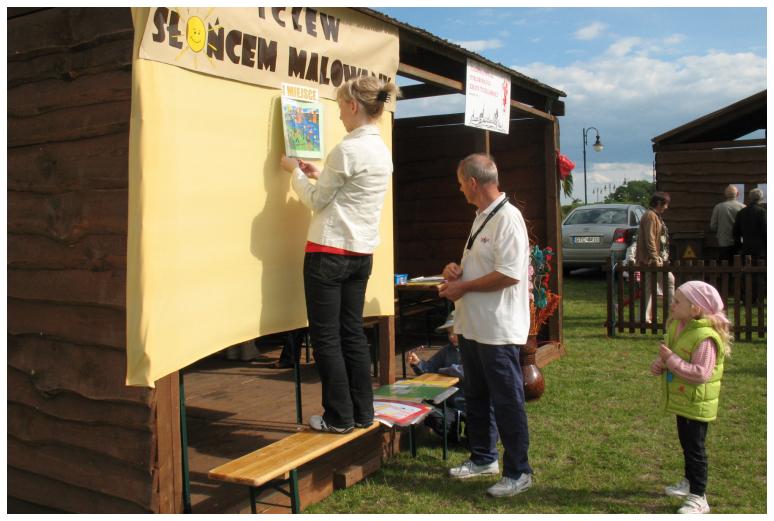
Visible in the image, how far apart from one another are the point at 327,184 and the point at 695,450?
91.3 inches

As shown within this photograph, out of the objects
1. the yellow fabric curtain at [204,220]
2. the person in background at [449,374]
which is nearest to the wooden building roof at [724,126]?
the person in background at [449,374]

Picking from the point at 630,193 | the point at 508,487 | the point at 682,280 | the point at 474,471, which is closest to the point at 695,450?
the point at 508,487

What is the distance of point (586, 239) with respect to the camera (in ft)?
58.4

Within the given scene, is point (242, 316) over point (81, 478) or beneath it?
over

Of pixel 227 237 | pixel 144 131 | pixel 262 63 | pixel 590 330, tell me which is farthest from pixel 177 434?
pixel 590 330

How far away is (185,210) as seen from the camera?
3.70 metres

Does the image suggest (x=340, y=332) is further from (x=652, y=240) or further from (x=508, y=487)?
(x=652, y=240)

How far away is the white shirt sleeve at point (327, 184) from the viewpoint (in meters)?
4.07

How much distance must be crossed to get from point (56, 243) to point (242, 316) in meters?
0.97

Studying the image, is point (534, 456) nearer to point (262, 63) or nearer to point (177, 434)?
point (177, 434)

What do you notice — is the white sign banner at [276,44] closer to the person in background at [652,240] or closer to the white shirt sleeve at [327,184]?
the white shirt sleeve at [327,184]

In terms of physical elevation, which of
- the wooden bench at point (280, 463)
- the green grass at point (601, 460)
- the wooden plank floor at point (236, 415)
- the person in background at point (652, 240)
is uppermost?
the person in background at point (652, 240)

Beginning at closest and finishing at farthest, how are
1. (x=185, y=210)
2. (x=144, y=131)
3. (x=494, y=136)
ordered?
(x=144, y=131) < (x=185, y=210) < (x=494, y=136)

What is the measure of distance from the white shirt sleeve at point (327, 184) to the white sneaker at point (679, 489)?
96.3 inches
